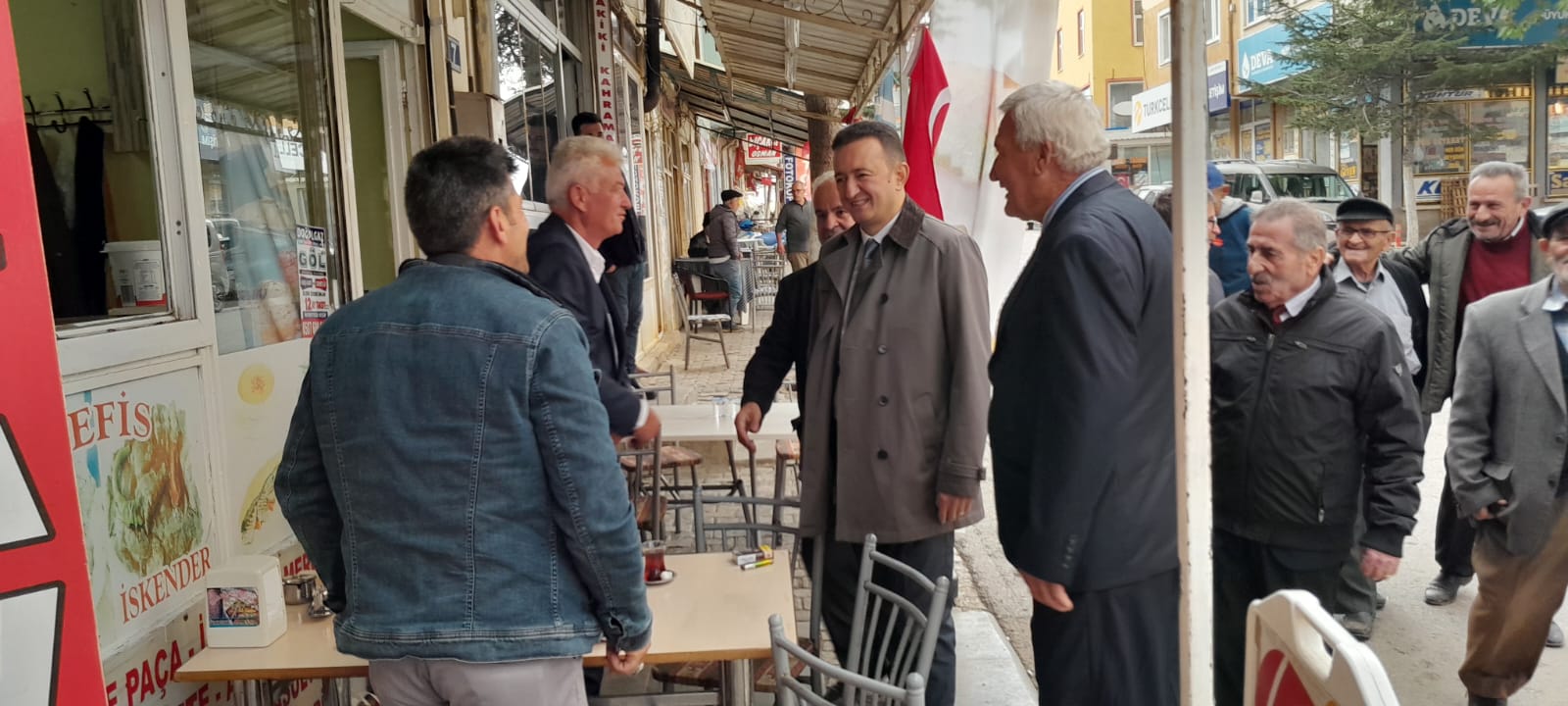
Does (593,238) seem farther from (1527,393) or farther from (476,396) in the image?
(1527,393)

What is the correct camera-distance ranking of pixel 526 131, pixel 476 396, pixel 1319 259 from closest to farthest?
pixel 476 396
pixel 1319 259
pixel 526 131

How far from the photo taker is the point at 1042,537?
2.21 meters

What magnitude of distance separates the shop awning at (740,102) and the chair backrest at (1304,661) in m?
11.4

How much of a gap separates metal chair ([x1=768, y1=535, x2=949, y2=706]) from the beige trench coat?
0.31 metres

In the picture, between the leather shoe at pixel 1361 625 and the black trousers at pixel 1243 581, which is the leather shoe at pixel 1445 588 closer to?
the leather shoe at pixel 1361 625

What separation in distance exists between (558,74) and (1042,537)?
798cm

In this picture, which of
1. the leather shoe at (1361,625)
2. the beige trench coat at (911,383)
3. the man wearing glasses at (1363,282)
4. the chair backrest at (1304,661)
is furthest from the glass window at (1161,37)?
the chair backrest at (1304,661)

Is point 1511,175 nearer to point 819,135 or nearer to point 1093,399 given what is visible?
point 1093,399

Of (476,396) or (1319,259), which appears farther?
(1319,259)

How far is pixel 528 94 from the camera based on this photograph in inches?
317

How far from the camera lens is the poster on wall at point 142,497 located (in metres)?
2.55

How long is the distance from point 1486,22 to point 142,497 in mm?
26555

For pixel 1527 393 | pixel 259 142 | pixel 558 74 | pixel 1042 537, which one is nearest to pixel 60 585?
pixel 1042 537

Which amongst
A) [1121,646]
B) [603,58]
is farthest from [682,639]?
[603,58]
